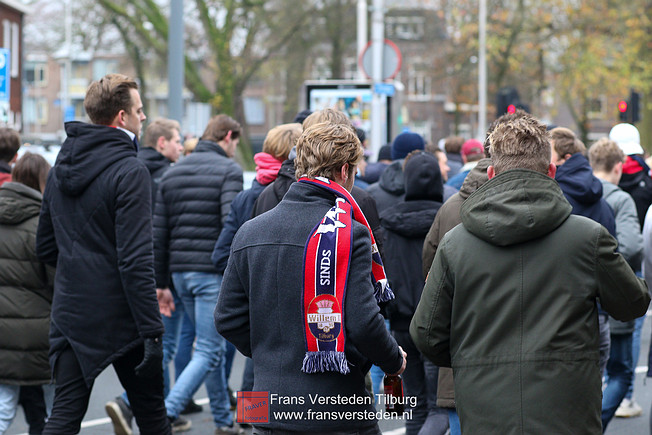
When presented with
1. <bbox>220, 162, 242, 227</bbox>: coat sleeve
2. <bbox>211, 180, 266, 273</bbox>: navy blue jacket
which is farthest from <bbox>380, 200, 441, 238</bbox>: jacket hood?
<bbox>220, 162, 242, 227</bbox>: coat sleeve

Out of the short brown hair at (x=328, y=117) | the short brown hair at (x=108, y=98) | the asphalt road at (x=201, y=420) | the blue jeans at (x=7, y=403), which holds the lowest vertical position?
the asphalt road at (x=201, y=420)

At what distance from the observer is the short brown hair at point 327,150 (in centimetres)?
369

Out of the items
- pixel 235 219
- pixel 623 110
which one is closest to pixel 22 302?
pixel 235 219

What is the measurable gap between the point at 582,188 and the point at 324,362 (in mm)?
2769

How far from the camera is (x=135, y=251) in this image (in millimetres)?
4754

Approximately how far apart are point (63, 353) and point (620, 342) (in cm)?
377

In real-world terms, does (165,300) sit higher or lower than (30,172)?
lower

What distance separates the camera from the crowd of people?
10.9ft

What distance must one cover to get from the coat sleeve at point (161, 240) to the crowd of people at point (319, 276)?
0.02 m

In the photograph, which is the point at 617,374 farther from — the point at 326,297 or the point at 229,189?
the point at 326,297

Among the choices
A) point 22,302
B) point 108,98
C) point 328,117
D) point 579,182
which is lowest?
point 22,302

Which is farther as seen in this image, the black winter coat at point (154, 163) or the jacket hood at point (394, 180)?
the black winter coat at point (154, 163)

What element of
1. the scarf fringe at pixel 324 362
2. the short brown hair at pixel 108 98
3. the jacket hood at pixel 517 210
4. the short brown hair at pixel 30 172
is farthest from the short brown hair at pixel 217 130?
the jacket hood at pixel 517 210

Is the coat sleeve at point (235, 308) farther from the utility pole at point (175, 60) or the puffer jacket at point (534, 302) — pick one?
the utility pole at point (175, 60)
